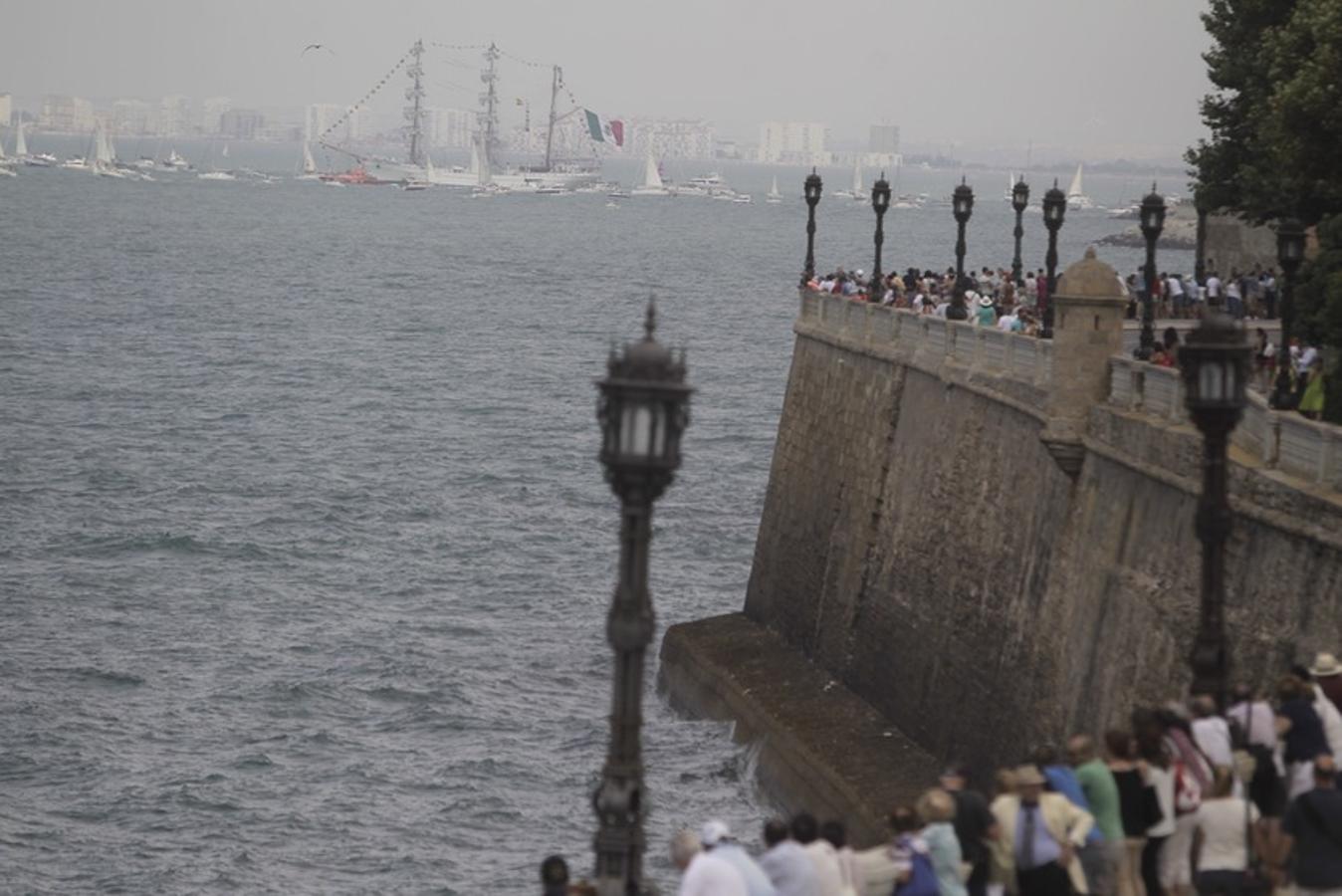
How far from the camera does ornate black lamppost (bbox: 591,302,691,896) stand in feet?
44.7

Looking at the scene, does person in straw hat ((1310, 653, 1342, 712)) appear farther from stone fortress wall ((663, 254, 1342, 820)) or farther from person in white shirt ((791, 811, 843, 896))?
person in white shirt ((791, 811, 843, 896))

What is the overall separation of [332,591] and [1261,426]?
93.5 ft

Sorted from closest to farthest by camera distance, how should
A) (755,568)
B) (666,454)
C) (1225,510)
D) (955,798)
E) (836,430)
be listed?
1. (666,454)
2. (955,798)
3. (1225,510)
4. (836,430)
5. (755,568)

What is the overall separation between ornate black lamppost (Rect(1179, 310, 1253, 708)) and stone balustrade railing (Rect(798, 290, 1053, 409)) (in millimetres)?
9540

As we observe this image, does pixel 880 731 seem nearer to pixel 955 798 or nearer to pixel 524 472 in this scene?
pixel 955 798

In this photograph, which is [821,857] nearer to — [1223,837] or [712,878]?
[712,878]

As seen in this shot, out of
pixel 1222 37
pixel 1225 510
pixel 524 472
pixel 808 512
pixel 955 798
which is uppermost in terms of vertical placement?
pixel 1222 37

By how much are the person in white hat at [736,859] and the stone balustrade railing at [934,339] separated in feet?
45.1

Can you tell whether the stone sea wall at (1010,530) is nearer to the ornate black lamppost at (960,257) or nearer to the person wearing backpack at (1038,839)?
the ornate black lamppost at (960,257)

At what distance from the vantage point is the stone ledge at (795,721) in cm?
2861

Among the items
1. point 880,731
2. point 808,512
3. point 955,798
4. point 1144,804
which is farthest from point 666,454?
point 808,512

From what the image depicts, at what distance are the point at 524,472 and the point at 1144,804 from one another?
50820 mm

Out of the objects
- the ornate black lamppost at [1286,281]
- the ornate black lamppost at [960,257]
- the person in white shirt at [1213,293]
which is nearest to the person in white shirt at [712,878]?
the ornate black lamppost at [1286,281]

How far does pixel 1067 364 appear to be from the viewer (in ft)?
86.7
